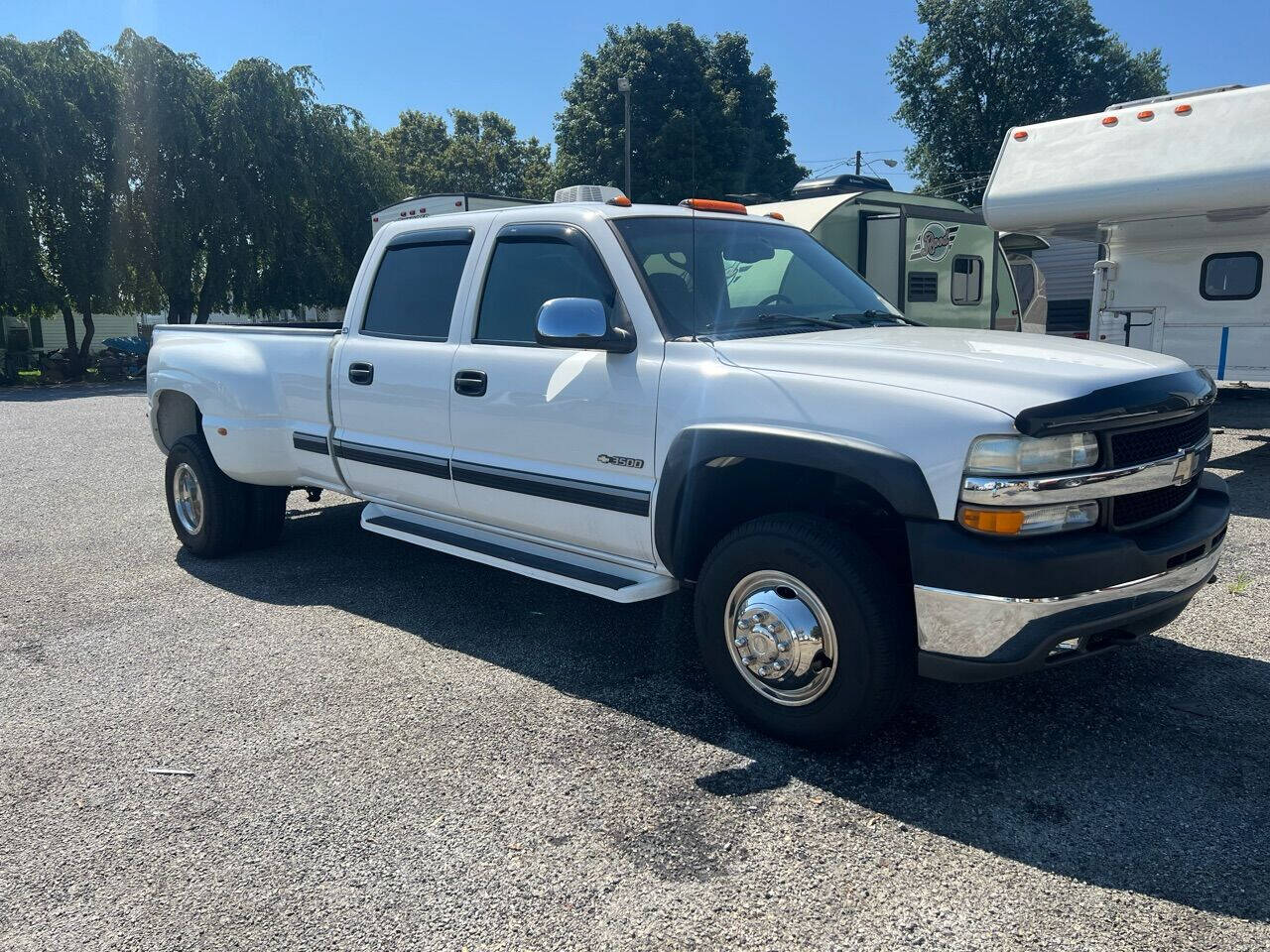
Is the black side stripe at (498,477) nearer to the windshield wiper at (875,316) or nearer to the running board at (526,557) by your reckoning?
the running board at (526,557)

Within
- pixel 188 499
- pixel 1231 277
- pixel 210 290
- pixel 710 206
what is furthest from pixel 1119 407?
pixel 210 290

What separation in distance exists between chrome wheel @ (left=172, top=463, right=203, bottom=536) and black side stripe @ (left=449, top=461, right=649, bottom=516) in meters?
2.36

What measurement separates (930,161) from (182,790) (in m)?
42.8

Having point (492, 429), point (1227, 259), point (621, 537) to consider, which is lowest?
point (621, 537)

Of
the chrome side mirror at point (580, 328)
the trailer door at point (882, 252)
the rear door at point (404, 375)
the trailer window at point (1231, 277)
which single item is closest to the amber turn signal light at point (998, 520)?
the chrome side mirror at point (580, 328)

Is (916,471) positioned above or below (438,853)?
above

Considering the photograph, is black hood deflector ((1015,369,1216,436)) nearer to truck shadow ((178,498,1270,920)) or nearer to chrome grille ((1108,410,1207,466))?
chrome grille ((1108,410,1207,466))

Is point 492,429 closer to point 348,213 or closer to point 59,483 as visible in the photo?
point 59,483

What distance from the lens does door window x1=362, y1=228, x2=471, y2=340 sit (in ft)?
15.3

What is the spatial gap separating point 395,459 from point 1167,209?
6405mm

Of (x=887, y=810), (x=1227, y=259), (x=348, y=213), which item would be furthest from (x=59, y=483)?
(x=348, y=213)

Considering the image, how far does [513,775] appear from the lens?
322cm

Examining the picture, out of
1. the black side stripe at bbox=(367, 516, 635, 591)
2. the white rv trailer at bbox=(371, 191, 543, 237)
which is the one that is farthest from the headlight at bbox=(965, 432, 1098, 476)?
the white rv trailer at bbox=(371, 191, 543, 237)

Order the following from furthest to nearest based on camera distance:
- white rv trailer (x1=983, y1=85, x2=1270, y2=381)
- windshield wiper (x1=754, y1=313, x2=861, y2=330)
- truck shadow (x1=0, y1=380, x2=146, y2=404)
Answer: truck shadow (x1=0, y1=380, x2=146, y2=404)
white rv trailer (x1=983, y1=85, x2=1270, y2=381)
windshield wiper (x1=754, y1=313, x2=861, y2=330)
